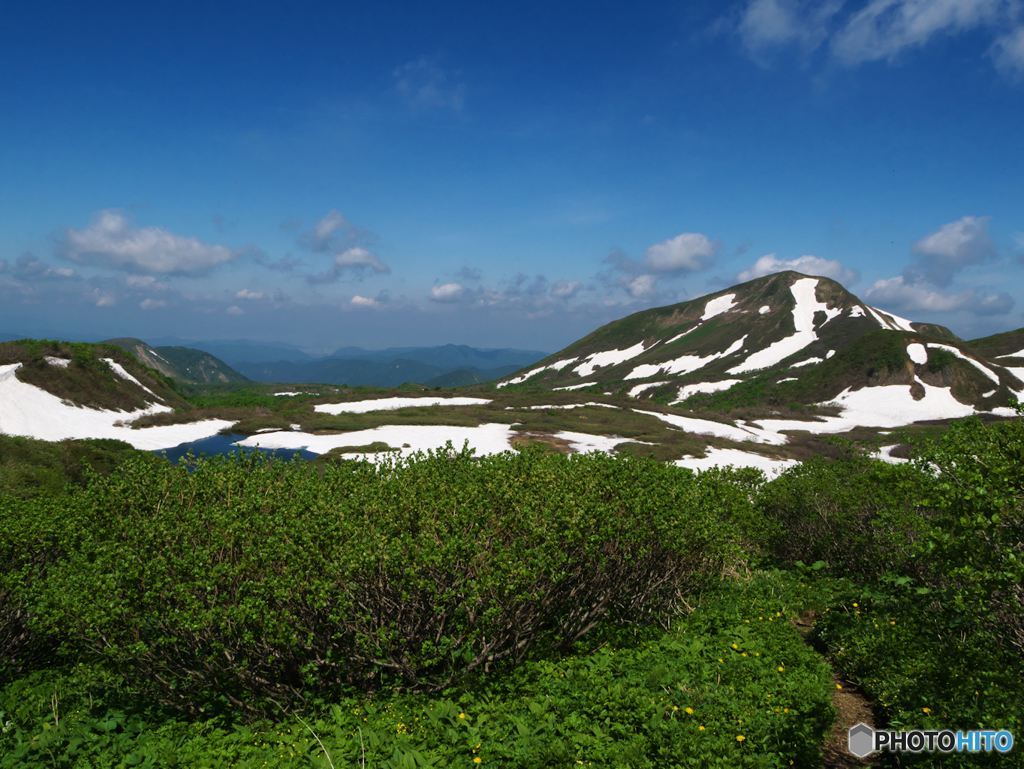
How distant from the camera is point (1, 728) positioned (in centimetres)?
583

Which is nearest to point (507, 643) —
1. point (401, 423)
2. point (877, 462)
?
point (877, 462)

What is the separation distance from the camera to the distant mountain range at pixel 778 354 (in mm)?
A: 64562

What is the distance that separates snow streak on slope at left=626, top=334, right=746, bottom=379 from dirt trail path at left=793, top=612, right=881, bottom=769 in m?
85.6

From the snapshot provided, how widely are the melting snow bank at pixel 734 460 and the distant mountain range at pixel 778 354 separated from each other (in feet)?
119

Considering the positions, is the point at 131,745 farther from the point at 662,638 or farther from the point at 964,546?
the point at 964,546

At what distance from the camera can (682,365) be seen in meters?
91.5

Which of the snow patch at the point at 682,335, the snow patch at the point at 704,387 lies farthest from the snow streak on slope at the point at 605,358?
the snow patch at the point at 704,387

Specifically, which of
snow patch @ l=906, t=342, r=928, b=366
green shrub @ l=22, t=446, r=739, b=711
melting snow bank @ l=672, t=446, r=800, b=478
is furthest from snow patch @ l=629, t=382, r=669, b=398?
green shrub @ l=22, t=446, r=739, b=711

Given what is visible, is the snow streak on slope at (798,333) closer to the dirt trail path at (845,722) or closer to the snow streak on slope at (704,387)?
the snow streak on slope at (704,387)

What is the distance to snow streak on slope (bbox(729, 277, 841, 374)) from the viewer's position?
84938mm

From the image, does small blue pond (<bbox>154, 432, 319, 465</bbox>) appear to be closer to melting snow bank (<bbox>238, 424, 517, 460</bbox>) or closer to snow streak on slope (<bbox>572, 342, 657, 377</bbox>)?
melting snow bank (<bbox>238, 424, 517, 460</bbox>)

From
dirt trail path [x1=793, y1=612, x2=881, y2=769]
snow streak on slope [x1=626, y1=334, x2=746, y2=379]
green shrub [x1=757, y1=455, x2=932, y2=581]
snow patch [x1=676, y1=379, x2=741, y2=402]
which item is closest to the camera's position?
dirt trail path [x1=793, y1=612, x2=881, y2=769]

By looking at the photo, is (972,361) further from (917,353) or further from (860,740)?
(860,740)

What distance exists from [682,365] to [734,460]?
64583mm
